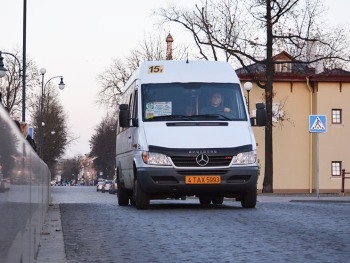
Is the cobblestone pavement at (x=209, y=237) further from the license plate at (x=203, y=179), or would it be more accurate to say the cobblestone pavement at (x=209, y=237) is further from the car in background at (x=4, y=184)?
the car in background at (x=4, y=184)

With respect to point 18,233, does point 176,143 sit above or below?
above

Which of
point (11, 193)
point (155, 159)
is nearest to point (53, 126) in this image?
point (155, 159)

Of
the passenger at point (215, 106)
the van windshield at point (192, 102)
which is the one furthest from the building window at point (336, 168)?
the passenger at point (215, 106)

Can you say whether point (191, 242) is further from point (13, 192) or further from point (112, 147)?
point (112, 147)

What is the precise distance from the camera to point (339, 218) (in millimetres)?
13836

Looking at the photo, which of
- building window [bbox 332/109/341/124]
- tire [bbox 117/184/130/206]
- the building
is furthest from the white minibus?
building window [bbox 332/109/341/124]

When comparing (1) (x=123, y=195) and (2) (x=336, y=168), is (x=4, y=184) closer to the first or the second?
(1) (x=123, y=195)

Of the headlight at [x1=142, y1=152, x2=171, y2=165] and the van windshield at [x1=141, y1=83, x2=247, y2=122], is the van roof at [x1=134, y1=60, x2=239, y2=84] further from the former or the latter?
the headlight at [x1=142, y1=152, x2=171, y2=165]

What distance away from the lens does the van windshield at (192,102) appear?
16656mm

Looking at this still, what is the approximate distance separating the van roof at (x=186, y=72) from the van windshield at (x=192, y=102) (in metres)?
0.14

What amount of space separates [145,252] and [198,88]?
27.5ft

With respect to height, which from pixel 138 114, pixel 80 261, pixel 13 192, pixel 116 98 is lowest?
Answer: pixel 80 261

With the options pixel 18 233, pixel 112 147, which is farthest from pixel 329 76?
pixel 112 147

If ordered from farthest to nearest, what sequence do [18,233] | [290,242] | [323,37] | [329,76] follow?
[329,76] < [323,37] < [290,242] < [18,233]
